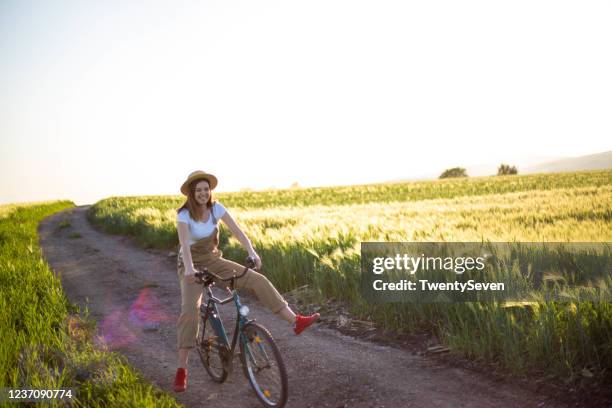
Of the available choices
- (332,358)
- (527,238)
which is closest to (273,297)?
(332,358)

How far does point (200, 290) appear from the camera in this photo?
4.98m

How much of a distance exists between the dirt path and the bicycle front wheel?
1.16 feet

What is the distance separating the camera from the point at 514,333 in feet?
15.9

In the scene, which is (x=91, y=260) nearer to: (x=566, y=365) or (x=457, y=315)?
(x=457, y=315)

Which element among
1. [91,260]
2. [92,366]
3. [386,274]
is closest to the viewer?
[92,366]

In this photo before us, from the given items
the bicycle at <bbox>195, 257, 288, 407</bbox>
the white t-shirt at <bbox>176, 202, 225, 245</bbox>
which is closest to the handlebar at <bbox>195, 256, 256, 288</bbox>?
the bicycle at <bbox>195, 257, 288, 407</bbox>

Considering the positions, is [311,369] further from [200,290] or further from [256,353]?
[200,290]

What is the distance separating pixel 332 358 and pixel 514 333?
228 cm

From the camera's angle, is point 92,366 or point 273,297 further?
point 92,366

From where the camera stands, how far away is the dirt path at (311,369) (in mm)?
4727

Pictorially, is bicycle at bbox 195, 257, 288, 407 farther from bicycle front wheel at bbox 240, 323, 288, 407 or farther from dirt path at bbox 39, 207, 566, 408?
dirt path at bbox 39, 207, 566, 408

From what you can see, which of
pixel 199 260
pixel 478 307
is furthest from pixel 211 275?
pixel 478 307

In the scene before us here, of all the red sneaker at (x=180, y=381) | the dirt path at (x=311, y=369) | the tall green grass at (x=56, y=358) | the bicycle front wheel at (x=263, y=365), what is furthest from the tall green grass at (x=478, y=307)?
the tall green grass at (x=56, y=358)

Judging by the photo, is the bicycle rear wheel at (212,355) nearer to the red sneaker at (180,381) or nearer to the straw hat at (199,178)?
Answer: the red sneaker at (180,381)
